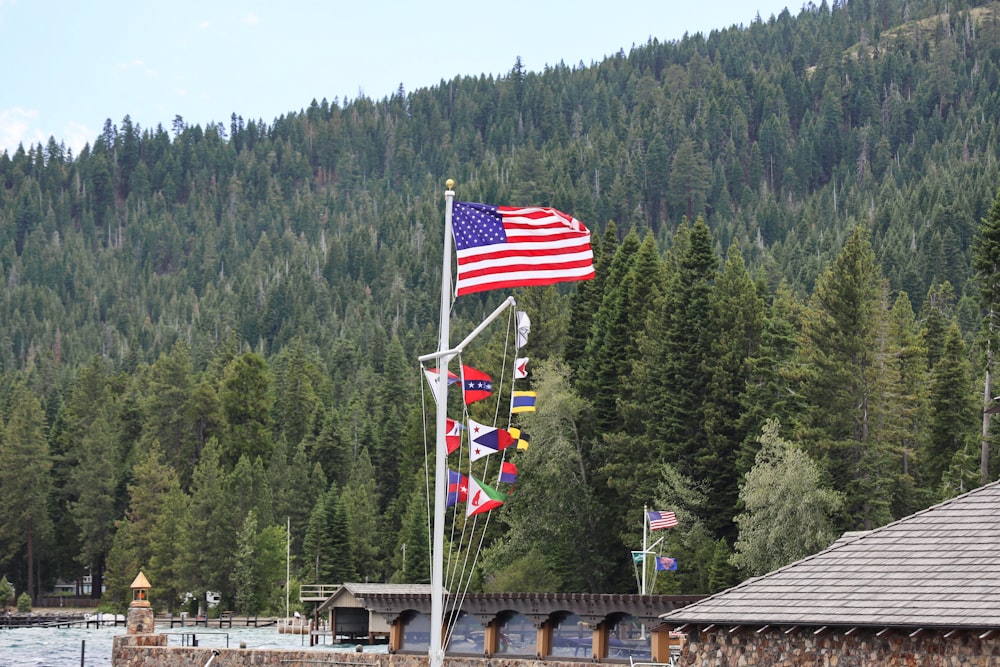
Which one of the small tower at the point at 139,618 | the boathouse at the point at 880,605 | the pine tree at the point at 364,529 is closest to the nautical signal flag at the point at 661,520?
the small tower at the point at 139,618

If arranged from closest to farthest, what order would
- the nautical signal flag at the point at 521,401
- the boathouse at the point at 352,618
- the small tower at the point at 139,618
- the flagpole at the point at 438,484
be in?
the flagpole at the point at 438,484 < the nautical signal flag at the point at 521,401 < the small tower at the point at 139,618 < the boathouse at the point at 352,618

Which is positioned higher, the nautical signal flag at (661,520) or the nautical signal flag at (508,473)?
the nautical signal flag at (661,520)

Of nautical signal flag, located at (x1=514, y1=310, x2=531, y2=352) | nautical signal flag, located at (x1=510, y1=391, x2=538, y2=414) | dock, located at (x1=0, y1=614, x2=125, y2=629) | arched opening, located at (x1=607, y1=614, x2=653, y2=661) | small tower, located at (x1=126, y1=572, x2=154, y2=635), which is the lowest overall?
arched opening, located at (x1=607, y1=614, x2=653, y2=661)

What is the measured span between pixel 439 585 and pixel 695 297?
Answer: 4744 centimetres

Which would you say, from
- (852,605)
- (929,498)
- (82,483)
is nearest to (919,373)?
(929,498)

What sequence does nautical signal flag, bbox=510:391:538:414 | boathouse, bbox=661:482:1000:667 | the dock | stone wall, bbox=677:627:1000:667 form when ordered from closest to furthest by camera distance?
stone wall, bbox=677:627:1000:667, boathouse, bbox=661:482:1000:667, nautical signal flag, bbox=510:391:538:414, the dock

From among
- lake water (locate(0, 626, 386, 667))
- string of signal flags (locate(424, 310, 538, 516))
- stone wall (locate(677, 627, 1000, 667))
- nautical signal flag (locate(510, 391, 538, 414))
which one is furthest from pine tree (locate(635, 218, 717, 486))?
string of signal flags (locate(424, 310, 538, 516))

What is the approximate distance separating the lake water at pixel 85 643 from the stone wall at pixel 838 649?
28068mm

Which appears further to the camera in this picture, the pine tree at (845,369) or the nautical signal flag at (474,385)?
the pine tree at (845,369)

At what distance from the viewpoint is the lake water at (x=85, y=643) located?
2322 inches

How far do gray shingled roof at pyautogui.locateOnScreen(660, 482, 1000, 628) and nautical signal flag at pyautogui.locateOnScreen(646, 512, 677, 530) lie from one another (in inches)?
959

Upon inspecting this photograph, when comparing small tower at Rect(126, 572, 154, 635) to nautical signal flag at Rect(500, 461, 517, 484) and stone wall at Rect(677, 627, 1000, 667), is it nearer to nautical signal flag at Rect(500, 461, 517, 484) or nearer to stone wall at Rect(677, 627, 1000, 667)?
nautical signal flag at Rect(500, 461, 517, 484)

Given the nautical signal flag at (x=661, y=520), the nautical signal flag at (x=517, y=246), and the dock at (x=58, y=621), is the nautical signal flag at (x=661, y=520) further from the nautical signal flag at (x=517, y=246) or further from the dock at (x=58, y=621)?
the dock at (x=58, y=621)

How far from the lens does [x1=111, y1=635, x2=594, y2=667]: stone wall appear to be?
4241 centimetres
